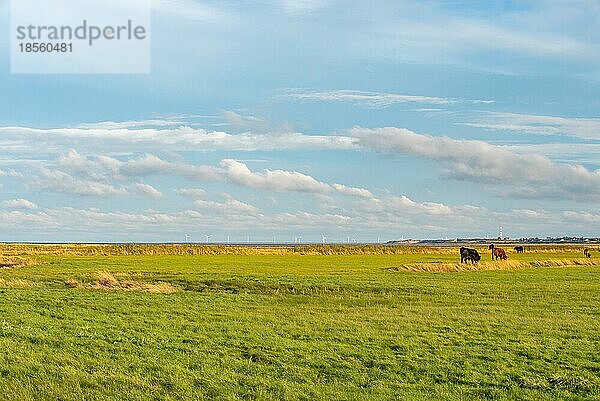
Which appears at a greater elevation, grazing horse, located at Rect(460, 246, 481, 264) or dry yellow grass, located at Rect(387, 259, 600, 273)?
grazing horse, located at Rect(460, 246, 481, 264)

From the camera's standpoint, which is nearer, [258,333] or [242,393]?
[242,393]

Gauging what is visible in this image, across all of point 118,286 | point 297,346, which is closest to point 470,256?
point 118,286

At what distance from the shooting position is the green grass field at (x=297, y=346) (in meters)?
14.5

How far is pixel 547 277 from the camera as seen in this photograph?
50.8 meters

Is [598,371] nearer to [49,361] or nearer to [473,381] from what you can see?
[473,381]

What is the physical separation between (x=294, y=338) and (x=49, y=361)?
7.58 meters

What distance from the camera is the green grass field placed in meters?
14.5

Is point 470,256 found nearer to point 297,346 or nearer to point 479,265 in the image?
point 479,265

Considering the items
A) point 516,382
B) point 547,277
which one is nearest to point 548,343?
point 516,382

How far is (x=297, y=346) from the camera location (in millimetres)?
19406

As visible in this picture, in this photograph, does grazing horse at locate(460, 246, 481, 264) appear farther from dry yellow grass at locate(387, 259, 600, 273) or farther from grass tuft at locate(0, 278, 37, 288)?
grass tuft at locate(0, 278, 37, 288)

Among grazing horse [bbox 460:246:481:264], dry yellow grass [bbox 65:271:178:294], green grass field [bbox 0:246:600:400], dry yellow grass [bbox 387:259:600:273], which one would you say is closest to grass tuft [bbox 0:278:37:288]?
Answer: dry yellow grass [bbox 65:271:178:294]

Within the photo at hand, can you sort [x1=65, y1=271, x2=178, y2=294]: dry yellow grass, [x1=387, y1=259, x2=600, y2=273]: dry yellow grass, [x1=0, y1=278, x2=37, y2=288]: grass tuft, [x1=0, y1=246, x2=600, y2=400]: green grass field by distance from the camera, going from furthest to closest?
1. [x1=387, y1=259, x2=600, y2=273]: dry yellow grass
2. [x1=0, y1=278, x2=37, y2=288]: grass tuft
3. [x1=65, y1=271, x2=178, y2=294]: dry yellow grass
4. [x1=0, y1=246, x2=600, y2=400]: green grass field

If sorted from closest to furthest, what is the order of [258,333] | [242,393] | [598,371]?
[242,393], [598,371], [258,333]
